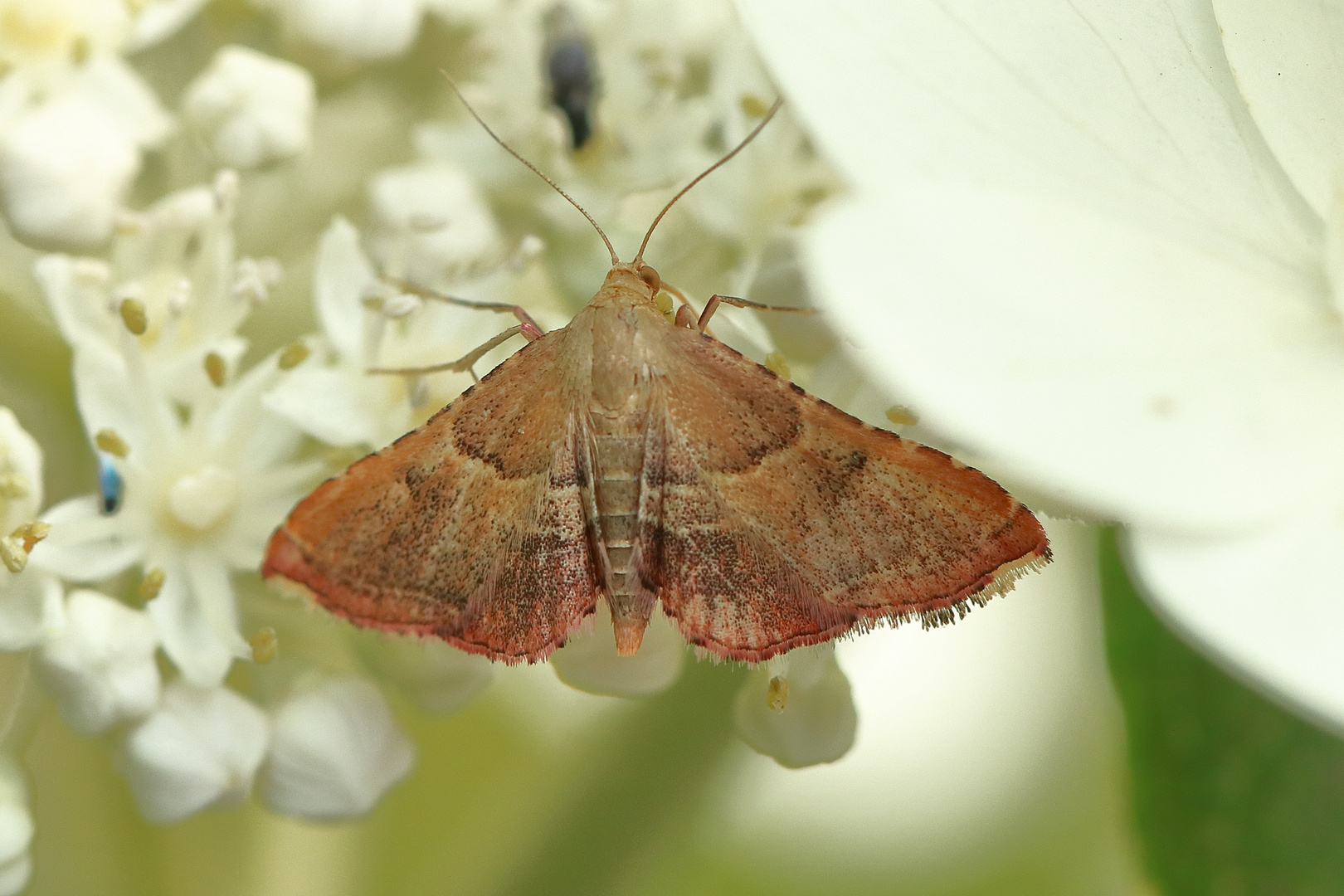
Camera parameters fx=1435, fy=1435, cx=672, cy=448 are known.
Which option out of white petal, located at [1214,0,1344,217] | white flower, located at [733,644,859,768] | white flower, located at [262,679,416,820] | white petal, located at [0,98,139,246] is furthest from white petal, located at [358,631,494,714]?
white petal, located at [1214,0,1344,217]

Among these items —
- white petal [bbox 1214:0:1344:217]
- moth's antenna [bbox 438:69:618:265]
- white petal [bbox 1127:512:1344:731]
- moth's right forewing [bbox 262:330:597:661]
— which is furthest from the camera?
moth's antenna [bbox 438:69:618:265]

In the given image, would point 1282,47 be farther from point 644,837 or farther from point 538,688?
point 538,688

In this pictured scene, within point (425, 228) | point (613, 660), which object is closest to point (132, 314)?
point (425, 228)

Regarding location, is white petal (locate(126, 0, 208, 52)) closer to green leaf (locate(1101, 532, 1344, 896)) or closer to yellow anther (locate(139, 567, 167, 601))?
yellow anther (locate(139, 567, 167, 601))

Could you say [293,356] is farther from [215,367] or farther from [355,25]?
[355,25]

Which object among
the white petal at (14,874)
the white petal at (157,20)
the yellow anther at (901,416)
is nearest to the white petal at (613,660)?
the yellow anther at (901,416)

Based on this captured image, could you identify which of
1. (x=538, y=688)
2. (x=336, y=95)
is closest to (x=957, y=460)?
(x=336, y=95)
